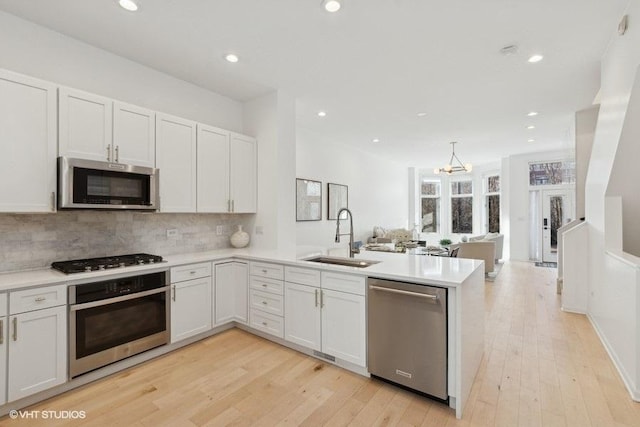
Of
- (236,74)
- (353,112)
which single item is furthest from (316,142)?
(236,74)

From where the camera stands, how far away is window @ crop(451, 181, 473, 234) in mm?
9812

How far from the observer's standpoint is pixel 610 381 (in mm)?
2289

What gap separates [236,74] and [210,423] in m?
3.24

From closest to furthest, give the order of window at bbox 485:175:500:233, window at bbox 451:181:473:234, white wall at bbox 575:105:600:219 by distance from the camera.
Answer: white wall at bbox 575:105:600:219 → window at bbox 485:175:500:233 → window at bbox 451:181:473:234

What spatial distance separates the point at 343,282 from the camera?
243 cm

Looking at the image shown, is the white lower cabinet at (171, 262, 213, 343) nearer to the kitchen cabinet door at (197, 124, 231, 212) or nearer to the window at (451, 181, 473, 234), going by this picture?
the kitchen cabinet door at (197, 124, 231, 212)

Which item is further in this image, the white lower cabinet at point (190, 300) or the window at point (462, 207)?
the window at point (462, 207)

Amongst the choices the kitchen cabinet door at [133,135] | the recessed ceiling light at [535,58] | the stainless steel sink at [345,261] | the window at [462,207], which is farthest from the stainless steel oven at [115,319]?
the window at [462,207]

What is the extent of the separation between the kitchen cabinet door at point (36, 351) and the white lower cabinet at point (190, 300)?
807 millimetres

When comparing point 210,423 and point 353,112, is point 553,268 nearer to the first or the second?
point 353,112

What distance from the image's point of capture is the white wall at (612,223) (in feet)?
7.17

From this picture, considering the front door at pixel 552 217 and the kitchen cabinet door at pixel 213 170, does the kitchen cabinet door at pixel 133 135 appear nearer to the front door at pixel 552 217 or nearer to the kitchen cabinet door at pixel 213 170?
the kitchen cabinet door at pixel 213 170

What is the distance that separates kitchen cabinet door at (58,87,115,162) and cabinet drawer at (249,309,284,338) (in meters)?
1.99

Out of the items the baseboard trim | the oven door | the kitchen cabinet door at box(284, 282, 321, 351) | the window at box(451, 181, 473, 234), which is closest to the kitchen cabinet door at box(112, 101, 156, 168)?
the oven door
